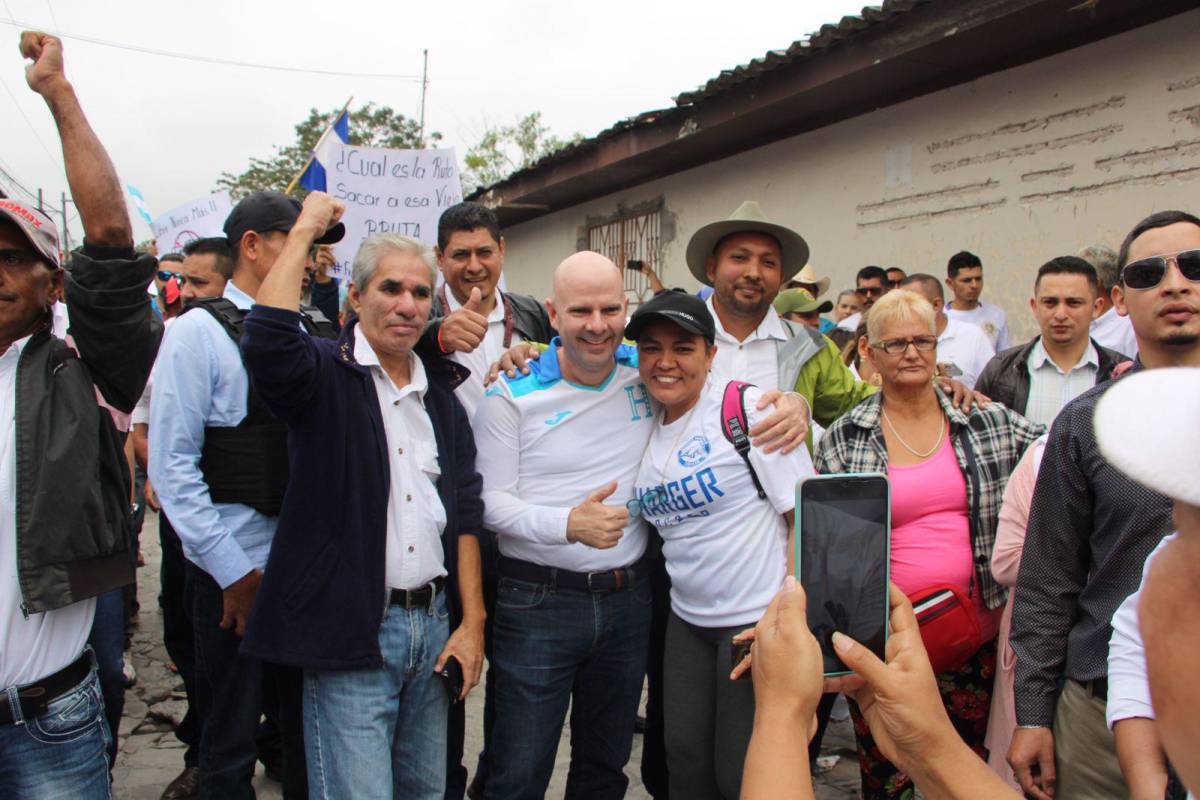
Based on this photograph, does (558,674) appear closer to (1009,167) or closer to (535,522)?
(535,522)

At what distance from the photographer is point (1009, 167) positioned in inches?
256

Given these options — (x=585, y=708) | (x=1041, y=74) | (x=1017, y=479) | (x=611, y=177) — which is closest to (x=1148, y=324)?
(x=1017, y=479)

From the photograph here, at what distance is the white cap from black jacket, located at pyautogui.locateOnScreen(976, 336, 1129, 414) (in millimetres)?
3178

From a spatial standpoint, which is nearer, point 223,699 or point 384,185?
point 223,699

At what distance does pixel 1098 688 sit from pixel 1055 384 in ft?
6.29

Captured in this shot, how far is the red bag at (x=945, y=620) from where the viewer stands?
2590mm

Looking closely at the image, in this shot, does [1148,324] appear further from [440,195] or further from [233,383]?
[440,195]

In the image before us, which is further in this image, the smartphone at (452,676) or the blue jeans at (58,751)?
the smartphone at (452,676)

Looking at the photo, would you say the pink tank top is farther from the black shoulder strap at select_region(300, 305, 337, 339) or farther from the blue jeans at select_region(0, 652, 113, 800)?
the blue jeans at select_region(0, 652, 113, 800)

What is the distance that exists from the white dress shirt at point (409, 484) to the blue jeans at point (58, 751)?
2.48 ft

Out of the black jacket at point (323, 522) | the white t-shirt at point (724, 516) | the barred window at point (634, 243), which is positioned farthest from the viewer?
the barred window at point (634, 243)

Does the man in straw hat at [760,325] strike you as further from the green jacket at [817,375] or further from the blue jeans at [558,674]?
the blue jeans at [558,674]

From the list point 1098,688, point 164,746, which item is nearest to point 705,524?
point 1098,688

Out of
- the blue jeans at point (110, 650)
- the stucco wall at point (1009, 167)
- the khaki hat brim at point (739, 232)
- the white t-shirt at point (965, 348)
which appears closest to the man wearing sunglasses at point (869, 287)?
the stucco wall at point (1009, 167)
